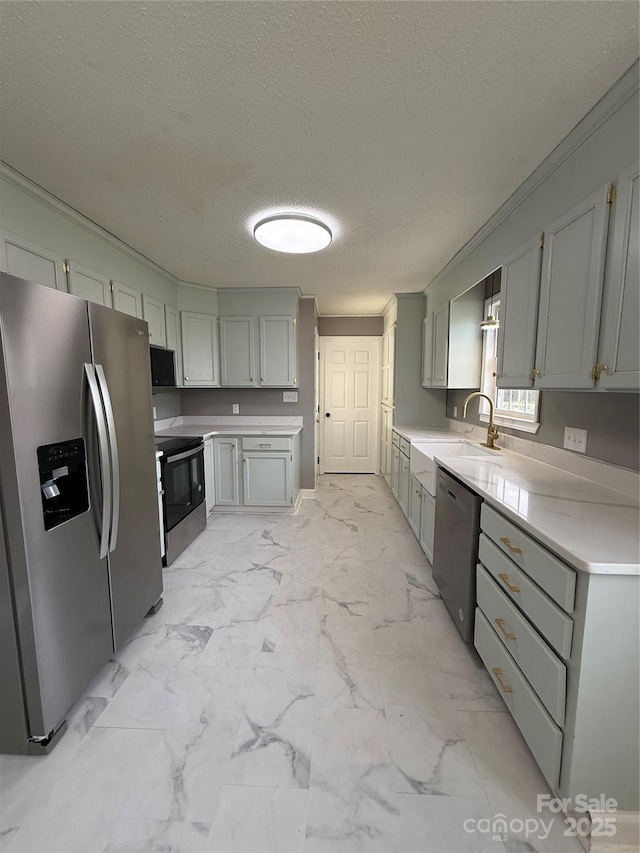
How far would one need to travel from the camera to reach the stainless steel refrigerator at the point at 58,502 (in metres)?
1.16

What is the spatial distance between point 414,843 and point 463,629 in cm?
91

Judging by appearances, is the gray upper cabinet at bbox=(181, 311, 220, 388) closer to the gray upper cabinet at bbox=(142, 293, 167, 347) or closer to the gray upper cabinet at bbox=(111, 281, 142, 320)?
the gray upper cabinet at bbox=(142, 293, 167, 347)

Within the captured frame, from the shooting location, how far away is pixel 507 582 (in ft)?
4.43

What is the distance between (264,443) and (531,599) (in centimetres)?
275

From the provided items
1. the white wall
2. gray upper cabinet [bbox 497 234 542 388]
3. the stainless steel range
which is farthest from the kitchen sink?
the stainless steel range

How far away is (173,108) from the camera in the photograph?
135 cm

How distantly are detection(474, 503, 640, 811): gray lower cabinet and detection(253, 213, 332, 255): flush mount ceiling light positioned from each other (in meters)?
2.14

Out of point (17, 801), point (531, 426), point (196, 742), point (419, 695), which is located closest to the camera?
point (17, 801)

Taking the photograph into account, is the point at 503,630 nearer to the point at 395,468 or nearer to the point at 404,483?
the point at 404,483

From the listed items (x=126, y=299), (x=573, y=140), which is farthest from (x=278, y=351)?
(x=573, y=140)

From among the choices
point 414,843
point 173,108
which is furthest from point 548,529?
point 173,108

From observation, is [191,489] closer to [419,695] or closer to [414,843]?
[419,695]

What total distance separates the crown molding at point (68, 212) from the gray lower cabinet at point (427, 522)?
3.05 meters

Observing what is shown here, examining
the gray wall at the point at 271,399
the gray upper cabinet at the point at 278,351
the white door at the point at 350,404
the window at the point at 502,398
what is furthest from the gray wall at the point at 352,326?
the window at the point at 502,398
